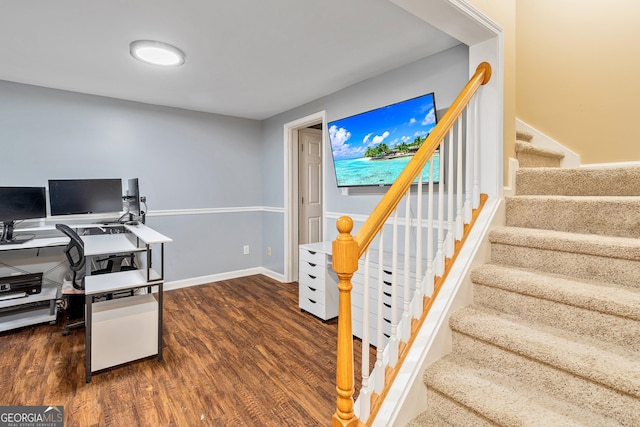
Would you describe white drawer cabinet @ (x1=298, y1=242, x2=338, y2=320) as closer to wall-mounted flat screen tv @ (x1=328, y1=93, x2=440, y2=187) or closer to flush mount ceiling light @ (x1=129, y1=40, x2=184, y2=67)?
wall-mounted flat screen tv @ (x1=328, y1=93, x2=440, y2=187)

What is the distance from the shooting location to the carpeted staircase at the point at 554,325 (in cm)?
110

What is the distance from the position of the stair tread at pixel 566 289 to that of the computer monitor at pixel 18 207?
3644 millimetres

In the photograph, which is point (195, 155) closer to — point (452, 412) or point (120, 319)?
point (120, 319)

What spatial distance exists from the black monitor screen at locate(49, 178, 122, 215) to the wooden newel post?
10.2 feet

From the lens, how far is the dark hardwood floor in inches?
69.8

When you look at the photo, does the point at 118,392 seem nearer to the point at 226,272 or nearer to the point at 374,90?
the point at 226,272

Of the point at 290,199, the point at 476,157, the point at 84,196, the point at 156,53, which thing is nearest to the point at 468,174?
the point at 476,157

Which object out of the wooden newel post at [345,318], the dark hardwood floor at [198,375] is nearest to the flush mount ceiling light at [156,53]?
the wooden newel post at [345,318]

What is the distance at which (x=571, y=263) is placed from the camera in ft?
4.89

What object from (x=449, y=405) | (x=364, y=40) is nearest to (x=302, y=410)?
(x=449, y=405)

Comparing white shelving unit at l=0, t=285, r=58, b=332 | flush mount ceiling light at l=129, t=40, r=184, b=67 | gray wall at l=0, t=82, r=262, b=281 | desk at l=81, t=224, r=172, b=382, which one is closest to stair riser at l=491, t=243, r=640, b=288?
desk at l=81, t=224, r=172, b=382

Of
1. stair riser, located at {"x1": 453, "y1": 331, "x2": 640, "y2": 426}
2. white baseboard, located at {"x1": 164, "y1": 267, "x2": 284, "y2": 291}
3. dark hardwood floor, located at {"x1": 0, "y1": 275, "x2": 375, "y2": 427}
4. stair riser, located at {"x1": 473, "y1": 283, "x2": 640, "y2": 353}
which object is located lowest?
dark hardwood floor, located at {"x1": 0, "y1": 275, "x2": 375, "y2": 427}

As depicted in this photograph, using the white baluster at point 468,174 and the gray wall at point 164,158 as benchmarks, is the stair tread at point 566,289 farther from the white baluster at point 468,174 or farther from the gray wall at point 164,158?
the gray wall at point 164,158

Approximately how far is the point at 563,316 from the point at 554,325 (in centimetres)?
6
